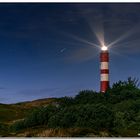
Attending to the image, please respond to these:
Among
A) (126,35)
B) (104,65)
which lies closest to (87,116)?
(104,65)

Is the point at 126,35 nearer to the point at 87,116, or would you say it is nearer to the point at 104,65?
the point at 104,65

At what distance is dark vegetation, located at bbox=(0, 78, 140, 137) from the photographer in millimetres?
12656

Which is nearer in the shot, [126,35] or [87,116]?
[87,116]

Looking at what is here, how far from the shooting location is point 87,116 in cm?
1270

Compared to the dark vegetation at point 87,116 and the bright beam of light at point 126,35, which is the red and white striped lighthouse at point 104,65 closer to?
the bright beam of light at point 126,35

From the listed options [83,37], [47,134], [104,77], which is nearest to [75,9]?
[83,37]

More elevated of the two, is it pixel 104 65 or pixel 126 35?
pixel 126 35

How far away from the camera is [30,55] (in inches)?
509

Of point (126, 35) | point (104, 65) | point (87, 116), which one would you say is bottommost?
point (87, 116)

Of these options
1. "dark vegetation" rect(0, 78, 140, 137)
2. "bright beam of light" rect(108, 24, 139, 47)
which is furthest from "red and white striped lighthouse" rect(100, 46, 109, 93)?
"dark vegetation" rect(0, 78, 140, 137)

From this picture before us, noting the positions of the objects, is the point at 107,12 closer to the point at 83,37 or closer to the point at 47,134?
the point at 83,37

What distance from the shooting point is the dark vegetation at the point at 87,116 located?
12.7 metres

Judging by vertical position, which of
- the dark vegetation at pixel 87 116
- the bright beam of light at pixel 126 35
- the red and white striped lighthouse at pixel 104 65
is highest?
the bright beam of light at pixel 126 35

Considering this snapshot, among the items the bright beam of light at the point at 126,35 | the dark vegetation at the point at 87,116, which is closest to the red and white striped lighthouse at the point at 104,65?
the bright beam of light at the point at 126,35
